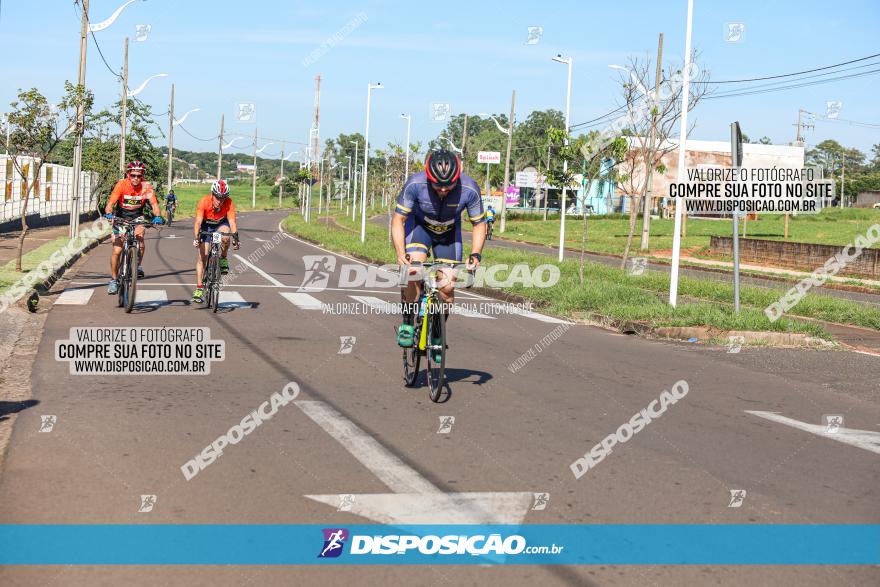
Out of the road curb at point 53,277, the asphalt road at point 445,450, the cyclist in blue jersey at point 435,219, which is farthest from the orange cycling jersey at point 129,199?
the cyclist in blue jersey at point 435,219

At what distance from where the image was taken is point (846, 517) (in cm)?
543

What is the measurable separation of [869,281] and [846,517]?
28492 millimetres

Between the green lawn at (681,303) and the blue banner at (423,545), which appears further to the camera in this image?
the green lawn at (681,303)

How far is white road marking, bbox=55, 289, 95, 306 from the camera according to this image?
14.7 meters

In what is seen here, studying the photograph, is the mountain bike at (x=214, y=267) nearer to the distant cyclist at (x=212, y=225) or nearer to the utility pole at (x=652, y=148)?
the distant cyclist at (x=212, y=225)

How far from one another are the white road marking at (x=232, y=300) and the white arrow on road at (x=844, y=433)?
909cm

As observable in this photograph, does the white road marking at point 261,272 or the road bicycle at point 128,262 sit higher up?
the road bicycle at point 128,262

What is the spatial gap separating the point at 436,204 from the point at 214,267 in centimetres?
661

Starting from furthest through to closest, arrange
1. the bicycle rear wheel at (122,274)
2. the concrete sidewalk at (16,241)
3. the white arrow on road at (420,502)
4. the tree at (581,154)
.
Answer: the concrete sidewalk at (16,241) < the tree at (581,154) < the bicycle rear wheel at (122,274) < the white arrow on road at (420,502)

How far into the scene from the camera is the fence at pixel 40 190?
33.8 meters

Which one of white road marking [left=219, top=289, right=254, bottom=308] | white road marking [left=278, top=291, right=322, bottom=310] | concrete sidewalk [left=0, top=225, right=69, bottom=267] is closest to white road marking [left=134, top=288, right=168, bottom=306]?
white road marking [left=219, top=289, right=254, bottom=308]

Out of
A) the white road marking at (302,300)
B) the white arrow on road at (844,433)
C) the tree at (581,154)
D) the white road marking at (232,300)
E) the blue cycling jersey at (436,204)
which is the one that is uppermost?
the tree at (581,154)

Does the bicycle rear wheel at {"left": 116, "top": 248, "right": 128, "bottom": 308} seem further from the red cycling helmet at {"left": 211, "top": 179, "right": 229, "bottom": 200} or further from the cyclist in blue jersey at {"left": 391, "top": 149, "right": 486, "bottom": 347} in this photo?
the cyclist in blue jersey at {"left": 391, "top": 149, "right": 486, "bottom": 347}

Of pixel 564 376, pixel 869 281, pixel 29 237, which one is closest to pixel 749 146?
pixel 869 281
